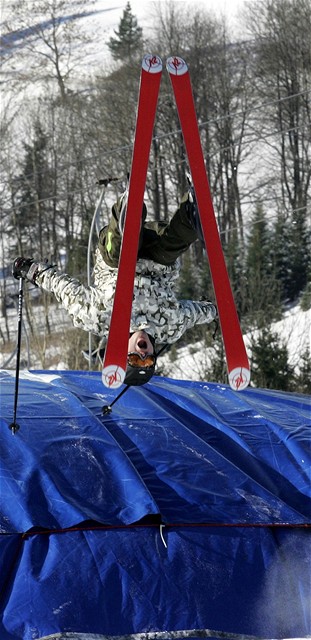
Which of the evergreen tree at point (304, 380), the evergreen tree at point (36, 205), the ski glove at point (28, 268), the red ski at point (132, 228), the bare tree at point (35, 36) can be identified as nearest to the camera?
the red ski at point (132, 228)

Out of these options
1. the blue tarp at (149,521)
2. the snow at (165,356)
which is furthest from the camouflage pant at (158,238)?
the snow at (165,356)

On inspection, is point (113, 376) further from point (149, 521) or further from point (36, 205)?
point (36, 205)

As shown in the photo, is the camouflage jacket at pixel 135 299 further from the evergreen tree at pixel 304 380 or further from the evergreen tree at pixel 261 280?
the evergreen tree at pixel 304 380

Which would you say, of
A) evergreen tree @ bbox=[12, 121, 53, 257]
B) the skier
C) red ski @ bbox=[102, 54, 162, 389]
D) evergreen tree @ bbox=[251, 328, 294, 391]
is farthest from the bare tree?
red ski @ bbox=[102, 54, 162, 389]

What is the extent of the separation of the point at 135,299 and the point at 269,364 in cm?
916

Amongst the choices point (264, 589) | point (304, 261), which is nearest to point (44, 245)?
point (304, 261)

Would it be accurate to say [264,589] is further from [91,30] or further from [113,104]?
[91,30]

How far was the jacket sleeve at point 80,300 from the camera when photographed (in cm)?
425

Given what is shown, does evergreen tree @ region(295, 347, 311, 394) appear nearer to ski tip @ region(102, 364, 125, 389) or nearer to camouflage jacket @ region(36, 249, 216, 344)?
camouflage jacket @ region(36, 249, 216, 344)

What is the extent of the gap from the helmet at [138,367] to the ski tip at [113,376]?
96mm

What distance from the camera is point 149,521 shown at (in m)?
3.94

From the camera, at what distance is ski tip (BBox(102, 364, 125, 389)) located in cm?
393

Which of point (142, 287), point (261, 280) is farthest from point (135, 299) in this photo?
point (261, 280)

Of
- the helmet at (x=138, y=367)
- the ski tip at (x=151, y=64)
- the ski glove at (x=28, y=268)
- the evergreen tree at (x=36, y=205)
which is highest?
the evergreen tree at (x=36, y=205)
